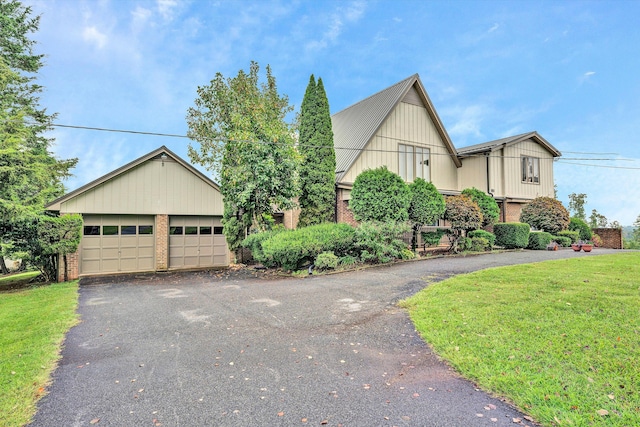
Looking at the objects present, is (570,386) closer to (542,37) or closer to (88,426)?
(88,426)

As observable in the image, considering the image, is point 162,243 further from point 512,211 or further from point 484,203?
point 512,211

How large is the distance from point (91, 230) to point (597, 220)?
3965 centimetres

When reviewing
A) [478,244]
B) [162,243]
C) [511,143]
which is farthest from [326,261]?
[511,143]

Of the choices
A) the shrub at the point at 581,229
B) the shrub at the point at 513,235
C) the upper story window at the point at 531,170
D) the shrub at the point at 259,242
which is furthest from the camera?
the upper story window at the point at 531,170

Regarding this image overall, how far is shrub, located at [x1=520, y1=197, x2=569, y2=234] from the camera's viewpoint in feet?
59.5

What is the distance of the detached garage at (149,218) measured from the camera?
14000mm

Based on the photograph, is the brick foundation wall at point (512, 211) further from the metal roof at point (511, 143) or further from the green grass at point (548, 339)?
the green grass at point (548, 339)

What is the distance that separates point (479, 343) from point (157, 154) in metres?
14.8

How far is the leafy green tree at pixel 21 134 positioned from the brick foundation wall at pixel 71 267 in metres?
1.61

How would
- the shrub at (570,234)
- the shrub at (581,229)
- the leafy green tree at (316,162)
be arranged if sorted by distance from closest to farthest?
the leafy green tree at (316,162) → the shrub at (570,234) → the shrub at (581,229)

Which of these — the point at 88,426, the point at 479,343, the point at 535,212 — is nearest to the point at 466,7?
the point at 535,212

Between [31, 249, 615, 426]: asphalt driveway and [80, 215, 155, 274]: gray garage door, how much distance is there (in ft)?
23.8

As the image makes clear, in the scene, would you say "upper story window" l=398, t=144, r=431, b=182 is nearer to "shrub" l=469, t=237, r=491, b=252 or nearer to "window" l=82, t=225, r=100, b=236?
"shrub" l=469, t=237, r=491, b=252

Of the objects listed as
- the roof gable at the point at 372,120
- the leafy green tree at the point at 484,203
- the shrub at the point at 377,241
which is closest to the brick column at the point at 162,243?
the roof gable at the point at 372,120
